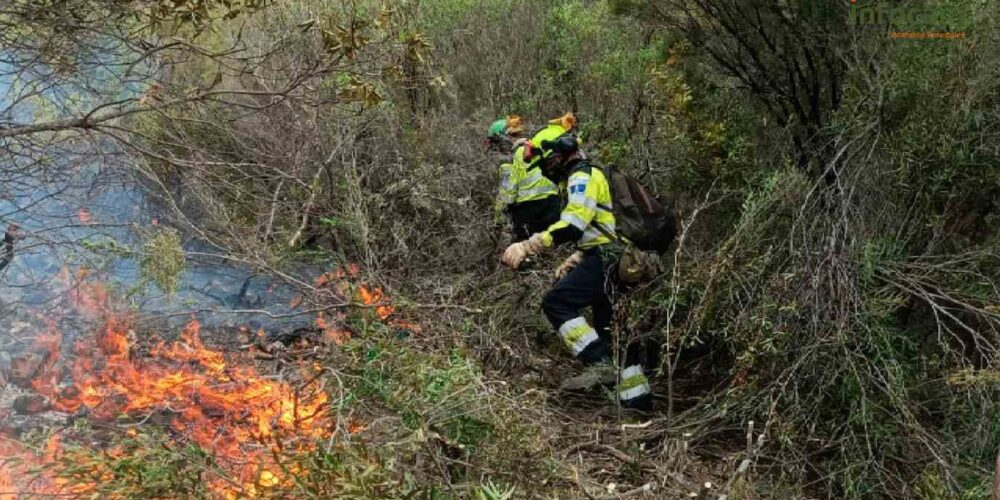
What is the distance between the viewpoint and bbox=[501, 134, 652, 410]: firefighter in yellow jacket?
4820 millimetres

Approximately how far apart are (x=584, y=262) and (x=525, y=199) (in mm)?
1782

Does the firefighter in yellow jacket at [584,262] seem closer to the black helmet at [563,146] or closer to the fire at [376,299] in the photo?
the black helmet at [563,146]

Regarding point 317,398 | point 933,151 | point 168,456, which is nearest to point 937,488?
point 933,151

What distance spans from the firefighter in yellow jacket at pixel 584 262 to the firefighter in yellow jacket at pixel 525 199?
1426 millimetres

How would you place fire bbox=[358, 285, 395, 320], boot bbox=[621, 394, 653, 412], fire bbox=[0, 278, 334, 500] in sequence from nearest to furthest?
fire bbox=[0, 278, 334, 500]
fire bbox=[358, 285, 395, 320]
boot bbox=[621, 394, 653, 412]

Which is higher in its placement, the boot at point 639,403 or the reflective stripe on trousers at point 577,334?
the reflective stripe on trousers at point 577,334

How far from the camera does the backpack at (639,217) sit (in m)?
4.93

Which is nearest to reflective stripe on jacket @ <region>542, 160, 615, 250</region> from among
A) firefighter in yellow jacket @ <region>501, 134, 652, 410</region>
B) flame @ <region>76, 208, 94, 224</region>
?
firefighter in yellow jacket @ <region>501, 134, 652, 410</region>

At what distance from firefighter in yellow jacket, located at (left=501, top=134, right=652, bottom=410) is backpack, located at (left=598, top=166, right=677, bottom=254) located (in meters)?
0.06

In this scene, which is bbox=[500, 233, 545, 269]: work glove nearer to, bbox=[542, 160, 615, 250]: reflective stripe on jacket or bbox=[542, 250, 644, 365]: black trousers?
bbox=[542, 160, 615, 250]: reflective stripe on jacket

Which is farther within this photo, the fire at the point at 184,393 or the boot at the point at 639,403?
the boot at the point at 639,403

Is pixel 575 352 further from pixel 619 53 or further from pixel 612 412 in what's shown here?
pixel 619 53

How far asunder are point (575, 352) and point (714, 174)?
2.08 m

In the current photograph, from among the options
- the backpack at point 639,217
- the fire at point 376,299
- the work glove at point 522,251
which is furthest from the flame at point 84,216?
the backpack at point 639,217
